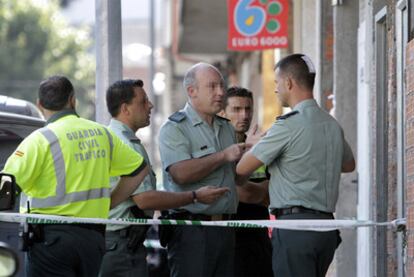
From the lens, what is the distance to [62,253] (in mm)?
7246

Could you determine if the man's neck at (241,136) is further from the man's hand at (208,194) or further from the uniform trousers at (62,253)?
the uniform trousers at (62,253)

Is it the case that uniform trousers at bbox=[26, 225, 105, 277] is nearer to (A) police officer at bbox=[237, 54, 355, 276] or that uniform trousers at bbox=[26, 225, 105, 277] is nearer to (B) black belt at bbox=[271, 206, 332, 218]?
(A) police officer at bbox=[237, 54, 355, 276]

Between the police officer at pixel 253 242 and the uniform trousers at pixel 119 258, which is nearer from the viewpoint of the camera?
the uniform trousers at pixel 119 258

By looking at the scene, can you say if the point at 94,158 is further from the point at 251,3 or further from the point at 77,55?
the point at 77,55

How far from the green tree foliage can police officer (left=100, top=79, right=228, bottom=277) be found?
140ft

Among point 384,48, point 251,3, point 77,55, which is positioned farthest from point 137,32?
point 384,48

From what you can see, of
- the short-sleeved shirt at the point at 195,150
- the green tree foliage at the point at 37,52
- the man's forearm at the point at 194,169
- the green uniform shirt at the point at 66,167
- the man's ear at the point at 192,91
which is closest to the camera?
the green uniform shirt at the point at 66,167

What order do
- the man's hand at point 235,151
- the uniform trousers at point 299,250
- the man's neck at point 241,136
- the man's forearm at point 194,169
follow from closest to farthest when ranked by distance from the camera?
1. the uniform trousers at point 299,250
2. the man's hand at point 235,151
3. the man's forearm at point 194,169
4. the man's neck at point 241,136

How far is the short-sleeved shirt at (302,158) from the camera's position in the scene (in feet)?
24.9

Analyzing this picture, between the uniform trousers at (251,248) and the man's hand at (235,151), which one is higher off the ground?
the man's hand at (235,151)

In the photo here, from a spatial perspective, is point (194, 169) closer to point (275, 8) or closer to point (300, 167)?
point (300, 167)

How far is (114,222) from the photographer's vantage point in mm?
7656

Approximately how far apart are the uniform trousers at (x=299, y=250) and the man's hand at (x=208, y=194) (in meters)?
0.53

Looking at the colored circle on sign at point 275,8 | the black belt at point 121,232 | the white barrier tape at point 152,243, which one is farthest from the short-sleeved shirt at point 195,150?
the colored circle on sign at point 275,8
